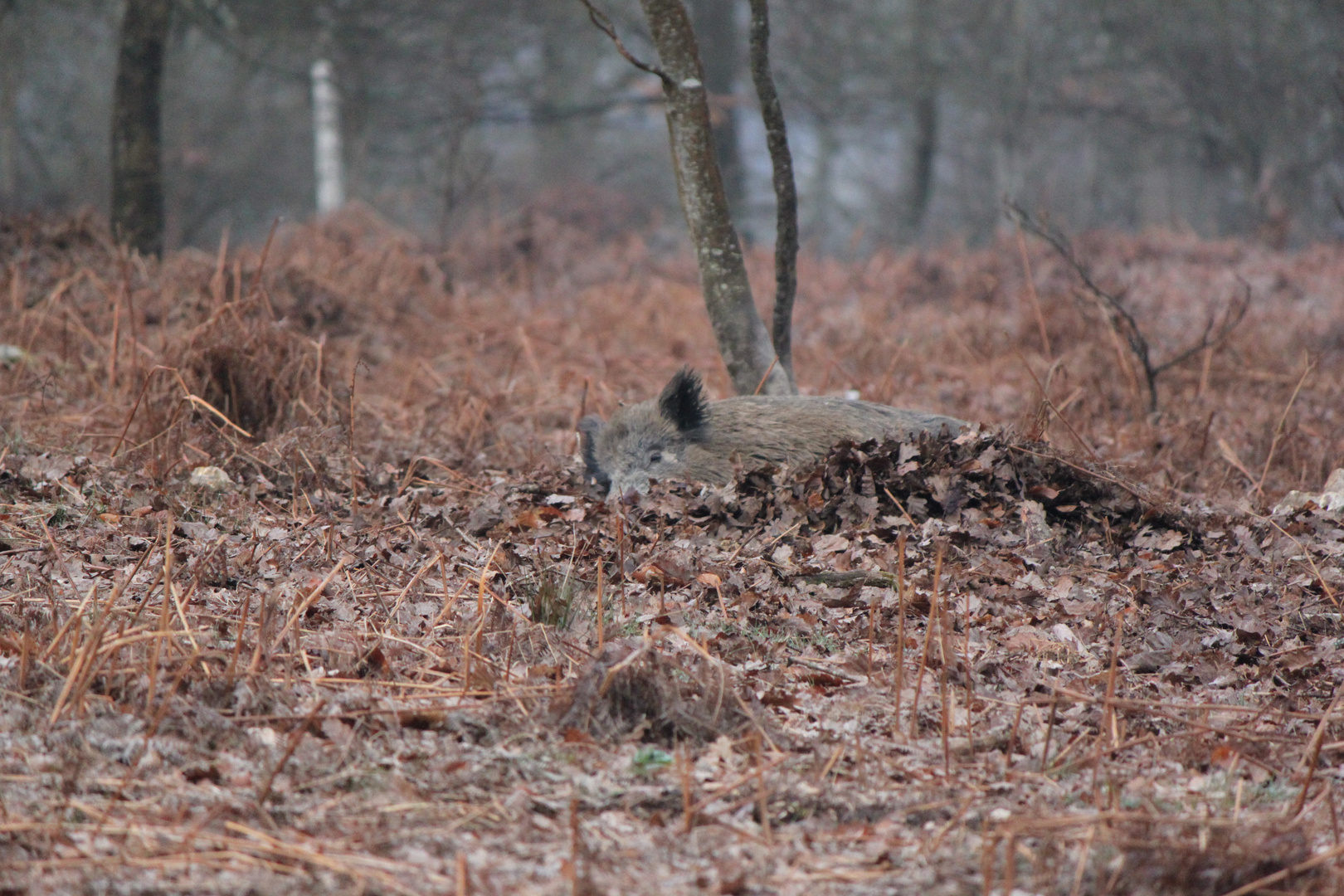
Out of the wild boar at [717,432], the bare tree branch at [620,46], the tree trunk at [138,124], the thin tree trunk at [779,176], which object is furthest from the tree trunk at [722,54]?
the wild boar at [717,432]

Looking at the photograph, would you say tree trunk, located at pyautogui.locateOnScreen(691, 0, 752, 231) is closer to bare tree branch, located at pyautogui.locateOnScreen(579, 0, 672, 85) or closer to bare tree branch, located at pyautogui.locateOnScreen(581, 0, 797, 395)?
bare tree branch, located at pyautogui.locateOnScreen(581, 0, 797, 395)

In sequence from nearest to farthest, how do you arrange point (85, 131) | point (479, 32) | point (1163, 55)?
point (479, 32), point (1163, 55), point (85, 131)

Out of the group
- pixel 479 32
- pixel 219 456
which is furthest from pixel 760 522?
pixel 479 32

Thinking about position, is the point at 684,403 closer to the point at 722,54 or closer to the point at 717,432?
the point at 717,432

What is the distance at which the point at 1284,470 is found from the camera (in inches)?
292

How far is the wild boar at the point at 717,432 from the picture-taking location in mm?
6496

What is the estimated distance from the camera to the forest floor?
2912 mm

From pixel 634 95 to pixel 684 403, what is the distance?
2381 cm

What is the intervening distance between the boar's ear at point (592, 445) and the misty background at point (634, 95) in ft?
35.8

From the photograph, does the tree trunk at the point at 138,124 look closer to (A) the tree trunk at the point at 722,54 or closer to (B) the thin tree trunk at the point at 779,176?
(B) the thin tree trunk at the point at 779,176

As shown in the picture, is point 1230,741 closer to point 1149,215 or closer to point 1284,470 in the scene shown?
point 1284,470

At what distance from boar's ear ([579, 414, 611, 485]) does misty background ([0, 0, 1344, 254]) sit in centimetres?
1093

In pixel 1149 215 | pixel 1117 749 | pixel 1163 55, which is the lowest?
pixel 1117 749

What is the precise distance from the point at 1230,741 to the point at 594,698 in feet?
6.74
